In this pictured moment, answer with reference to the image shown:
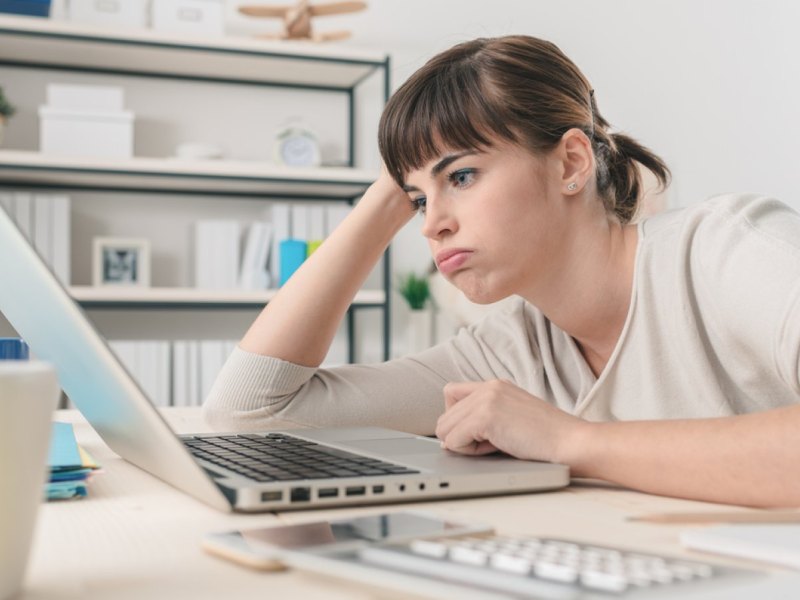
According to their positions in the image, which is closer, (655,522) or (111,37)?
(655,522)

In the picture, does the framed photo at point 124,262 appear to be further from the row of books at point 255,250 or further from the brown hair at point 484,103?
the brown hair at point 484,103

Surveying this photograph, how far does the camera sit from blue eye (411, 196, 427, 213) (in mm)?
1229

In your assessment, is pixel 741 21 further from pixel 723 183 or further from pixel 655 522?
pixel 655 522

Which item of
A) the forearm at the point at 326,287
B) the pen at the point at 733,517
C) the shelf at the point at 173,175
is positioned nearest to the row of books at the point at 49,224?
the shelf at the point at 173,175

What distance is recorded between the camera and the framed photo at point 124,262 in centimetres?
296

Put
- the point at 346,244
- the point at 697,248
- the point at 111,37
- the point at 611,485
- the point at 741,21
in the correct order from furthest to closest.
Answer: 1. the point at 741,21
2. the point at 111,37
3. the point at 346,244
4. the point at 697,248
5. the point at 611,485

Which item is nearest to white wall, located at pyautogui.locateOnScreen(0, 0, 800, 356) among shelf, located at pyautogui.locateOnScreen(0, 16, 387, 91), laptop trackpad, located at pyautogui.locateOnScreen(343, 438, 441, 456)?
shelf, located at pyautogui.locateOnScreen(0, 16, 387, 91)

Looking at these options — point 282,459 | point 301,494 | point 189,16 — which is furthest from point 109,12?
point 301,494

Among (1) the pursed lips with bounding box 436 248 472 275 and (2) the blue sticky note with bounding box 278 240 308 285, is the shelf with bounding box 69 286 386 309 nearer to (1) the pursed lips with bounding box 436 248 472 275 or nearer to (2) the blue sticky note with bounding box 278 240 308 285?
(2) the blue sticky note with bounding box 278 240 308 285

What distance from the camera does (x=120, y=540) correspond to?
538 mm

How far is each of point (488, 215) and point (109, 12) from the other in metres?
2.26

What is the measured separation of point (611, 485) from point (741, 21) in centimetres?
308

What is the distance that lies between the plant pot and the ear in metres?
1.95

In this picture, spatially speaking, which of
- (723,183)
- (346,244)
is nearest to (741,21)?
(723,183)
